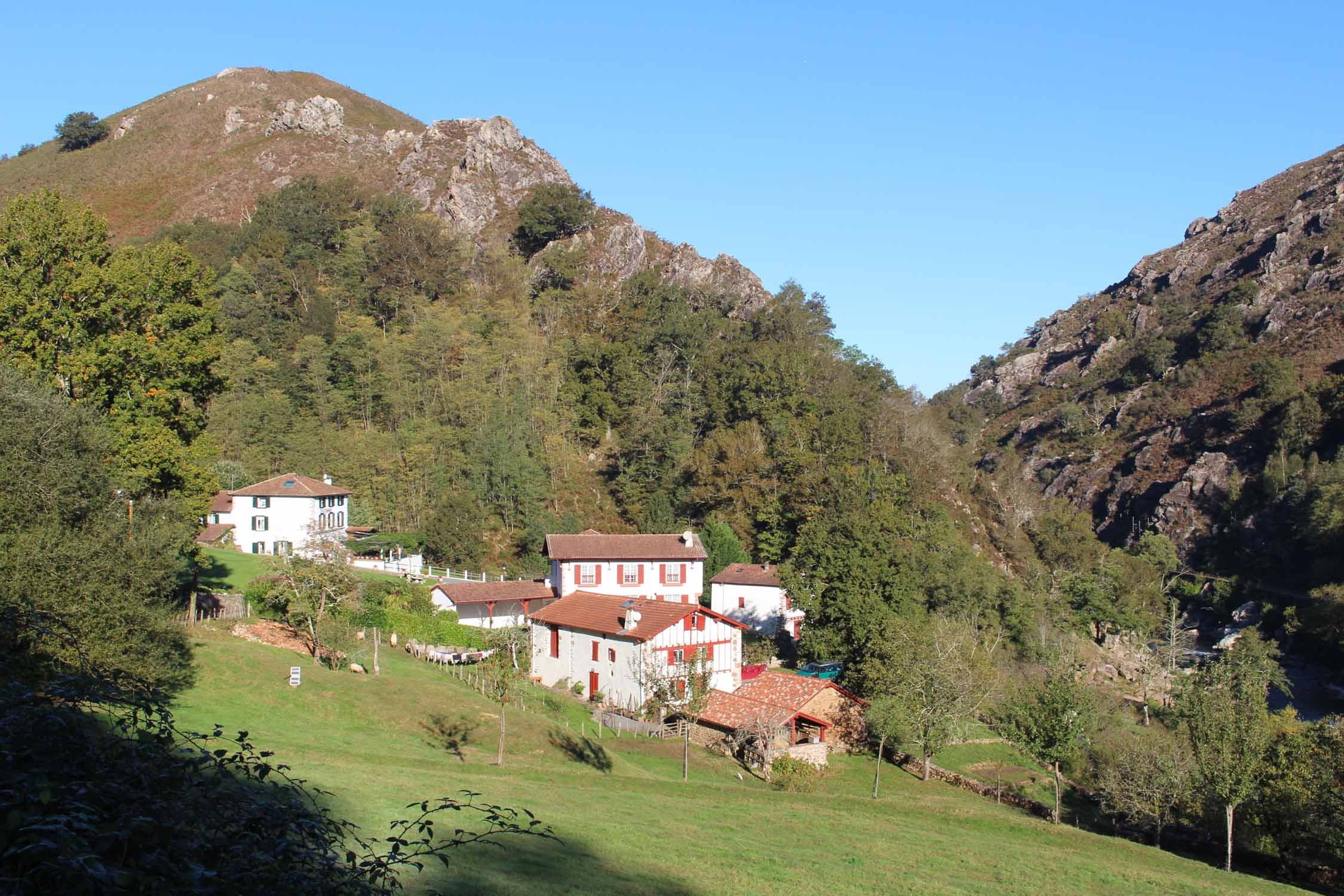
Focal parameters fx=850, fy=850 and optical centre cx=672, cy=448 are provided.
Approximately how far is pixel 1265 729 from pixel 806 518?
28.8 m

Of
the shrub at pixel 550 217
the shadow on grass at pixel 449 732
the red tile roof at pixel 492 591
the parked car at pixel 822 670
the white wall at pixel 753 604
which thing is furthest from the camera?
the shrub at pixel 550 217

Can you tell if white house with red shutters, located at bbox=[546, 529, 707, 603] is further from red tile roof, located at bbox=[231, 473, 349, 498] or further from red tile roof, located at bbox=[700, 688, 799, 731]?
red tile roof, located at bbox=[231, 473, 349, 498]

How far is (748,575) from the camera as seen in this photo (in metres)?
50.4

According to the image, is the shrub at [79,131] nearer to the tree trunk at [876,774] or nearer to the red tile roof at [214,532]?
the red tile roof at [214,532]

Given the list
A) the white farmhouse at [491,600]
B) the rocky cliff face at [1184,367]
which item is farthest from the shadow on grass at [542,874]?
the rocky cliff face at [1184,367]

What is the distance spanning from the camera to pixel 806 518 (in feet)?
170

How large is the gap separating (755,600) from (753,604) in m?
0.26

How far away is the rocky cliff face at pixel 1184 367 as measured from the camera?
8975 cm

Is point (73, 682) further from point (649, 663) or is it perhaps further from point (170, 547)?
point (649, 663)

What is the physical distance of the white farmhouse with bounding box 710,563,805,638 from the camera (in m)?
49.4

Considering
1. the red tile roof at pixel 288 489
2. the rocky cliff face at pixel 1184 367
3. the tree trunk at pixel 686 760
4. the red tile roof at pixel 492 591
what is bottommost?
the tree trunk at pixel 686 760

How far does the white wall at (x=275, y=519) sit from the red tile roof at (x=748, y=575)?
2394 centimetres

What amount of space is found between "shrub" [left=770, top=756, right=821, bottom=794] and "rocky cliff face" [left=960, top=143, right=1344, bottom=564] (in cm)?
7003

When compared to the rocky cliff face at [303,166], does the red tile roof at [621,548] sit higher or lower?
lower
